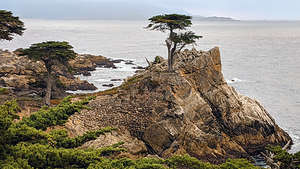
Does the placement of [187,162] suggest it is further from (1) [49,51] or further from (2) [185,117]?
(1) [49,51]

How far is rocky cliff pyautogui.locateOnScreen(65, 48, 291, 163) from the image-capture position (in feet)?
81.4

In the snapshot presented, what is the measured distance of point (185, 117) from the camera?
26.4 meters

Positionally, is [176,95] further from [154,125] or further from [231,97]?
[231,97]

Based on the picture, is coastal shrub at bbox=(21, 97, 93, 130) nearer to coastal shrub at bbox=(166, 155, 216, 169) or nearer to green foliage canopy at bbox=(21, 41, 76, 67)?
coastal shrub at bbox=(166, 155, 216, 169)

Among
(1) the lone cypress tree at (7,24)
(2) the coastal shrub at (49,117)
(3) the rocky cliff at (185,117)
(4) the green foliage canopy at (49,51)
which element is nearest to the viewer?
(2) the coastal shrub at (49,117)

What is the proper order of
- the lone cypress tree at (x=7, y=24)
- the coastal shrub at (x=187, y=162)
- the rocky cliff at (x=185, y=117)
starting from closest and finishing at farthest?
the coastal shrub at (x=187, y=162) < the lone cypress tree at (x=7, y=24) < the rocky cliff at (x=185, y=117)

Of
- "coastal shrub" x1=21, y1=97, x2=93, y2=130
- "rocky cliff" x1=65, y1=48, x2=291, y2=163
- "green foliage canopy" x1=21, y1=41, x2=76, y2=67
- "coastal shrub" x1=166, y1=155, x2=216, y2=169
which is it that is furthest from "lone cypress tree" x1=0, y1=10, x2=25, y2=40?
"coastal shrub" x1=166, y1=155, x2=216, y2=169

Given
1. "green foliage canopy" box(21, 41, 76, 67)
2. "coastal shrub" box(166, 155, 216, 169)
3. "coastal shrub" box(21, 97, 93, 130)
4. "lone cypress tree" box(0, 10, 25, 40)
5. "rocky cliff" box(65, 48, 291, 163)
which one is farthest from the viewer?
"green foliage canopy" box(21, 41, 76, 67)

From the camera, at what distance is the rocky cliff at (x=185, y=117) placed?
2480cm

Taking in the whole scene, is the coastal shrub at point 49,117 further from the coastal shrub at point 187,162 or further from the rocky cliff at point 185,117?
the rocky cliff at point 185,117

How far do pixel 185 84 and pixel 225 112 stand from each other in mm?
5517

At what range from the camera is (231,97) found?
31.2 metres

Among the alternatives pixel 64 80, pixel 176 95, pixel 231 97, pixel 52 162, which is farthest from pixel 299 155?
pixel 64 80

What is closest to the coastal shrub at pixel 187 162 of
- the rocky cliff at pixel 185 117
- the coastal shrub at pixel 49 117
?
the coastal shrub at pixel 49 117
